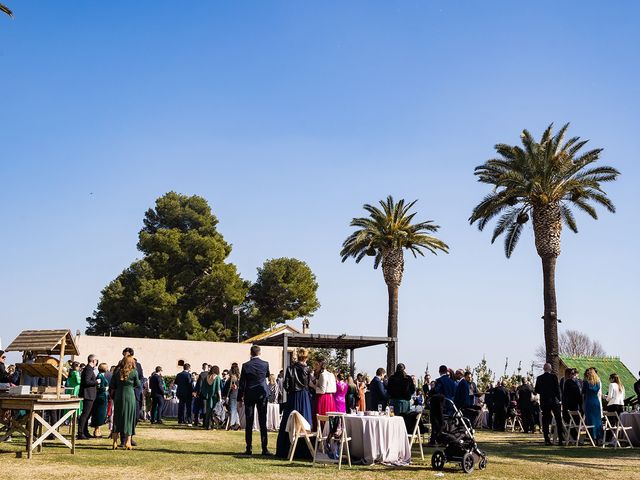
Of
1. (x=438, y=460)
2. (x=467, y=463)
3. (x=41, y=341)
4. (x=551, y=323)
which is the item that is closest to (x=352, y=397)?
(x=438, y=460)

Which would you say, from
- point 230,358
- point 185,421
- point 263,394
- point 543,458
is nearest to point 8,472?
point 263,394

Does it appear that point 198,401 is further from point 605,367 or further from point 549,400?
point 605,367

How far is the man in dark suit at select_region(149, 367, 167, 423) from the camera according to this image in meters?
20.0

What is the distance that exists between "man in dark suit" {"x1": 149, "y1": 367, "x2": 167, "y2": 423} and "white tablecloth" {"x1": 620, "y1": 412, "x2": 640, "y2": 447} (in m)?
12.0

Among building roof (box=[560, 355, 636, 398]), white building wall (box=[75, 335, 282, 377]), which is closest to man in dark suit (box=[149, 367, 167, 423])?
white building wall (box=[75, 335, 282, 377])

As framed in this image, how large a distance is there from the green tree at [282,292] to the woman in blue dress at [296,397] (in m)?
43.0

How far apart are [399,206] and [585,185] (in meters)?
11.6

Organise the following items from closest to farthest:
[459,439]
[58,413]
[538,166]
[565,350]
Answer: [459,439] → [58,413] → [538,166] → [565,350]

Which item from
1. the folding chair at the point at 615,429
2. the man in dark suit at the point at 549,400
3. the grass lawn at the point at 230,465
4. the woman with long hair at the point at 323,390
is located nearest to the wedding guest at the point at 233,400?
the grass lawn at the point at 230,465

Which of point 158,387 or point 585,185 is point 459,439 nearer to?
point 158,387

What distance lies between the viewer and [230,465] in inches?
417

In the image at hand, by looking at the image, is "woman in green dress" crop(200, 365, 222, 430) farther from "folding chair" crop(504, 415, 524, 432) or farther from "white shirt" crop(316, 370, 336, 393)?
"folding chair" crop(504, 415, 524, 432)

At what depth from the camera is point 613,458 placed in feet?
42.4

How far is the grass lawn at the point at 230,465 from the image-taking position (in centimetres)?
955
